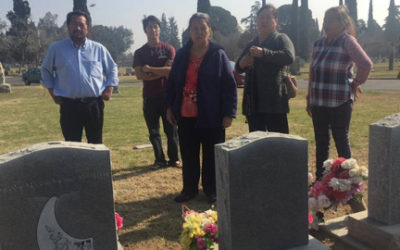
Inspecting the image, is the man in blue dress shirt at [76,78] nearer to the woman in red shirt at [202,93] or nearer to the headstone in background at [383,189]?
the woman in red shirt at [202,93]

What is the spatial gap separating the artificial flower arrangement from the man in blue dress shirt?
1841 mm

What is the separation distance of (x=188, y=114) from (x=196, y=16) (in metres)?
1.00

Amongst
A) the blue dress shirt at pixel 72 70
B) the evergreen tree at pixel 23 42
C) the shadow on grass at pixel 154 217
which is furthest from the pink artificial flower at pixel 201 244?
the evergreen tree at pixel 23 42

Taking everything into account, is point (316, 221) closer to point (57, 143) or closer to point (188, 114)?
point (188, 114)

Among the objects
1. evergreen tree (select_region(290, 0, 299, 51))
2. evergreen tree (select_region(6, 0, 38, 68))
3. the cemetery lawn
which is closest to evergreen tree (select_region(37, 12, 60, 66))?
evergreen tree (select_region(6, 0, 38, 68))

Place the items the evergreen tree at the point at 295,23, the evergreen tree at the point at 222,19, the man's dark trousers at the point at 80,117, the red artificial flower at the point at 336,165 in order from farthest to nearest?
1. the evergreen tree at the point at 222,19
2. the evergreen tree at the point at 295,23
3. the man's dark trousers at the point at 80,117
4. the red artificial flower at the point at 336,165

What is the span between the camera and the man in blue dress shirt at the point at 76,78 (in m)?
4.05

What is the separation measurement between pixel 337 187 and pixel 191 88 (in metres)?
1.71

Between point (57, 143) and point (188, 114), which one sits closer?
point (57, 143)

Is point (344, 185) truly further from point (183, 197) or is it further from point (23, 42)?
point (23, 42)

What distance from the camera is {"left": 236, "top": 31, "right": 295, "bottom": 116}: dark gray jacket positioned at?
13.5 feet

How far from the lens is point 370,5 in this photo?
92.6 m

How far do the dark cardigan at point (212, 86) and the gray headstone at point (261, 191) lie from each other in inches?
49.7

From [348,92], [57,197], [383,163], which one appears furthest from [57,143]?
[348,92]
